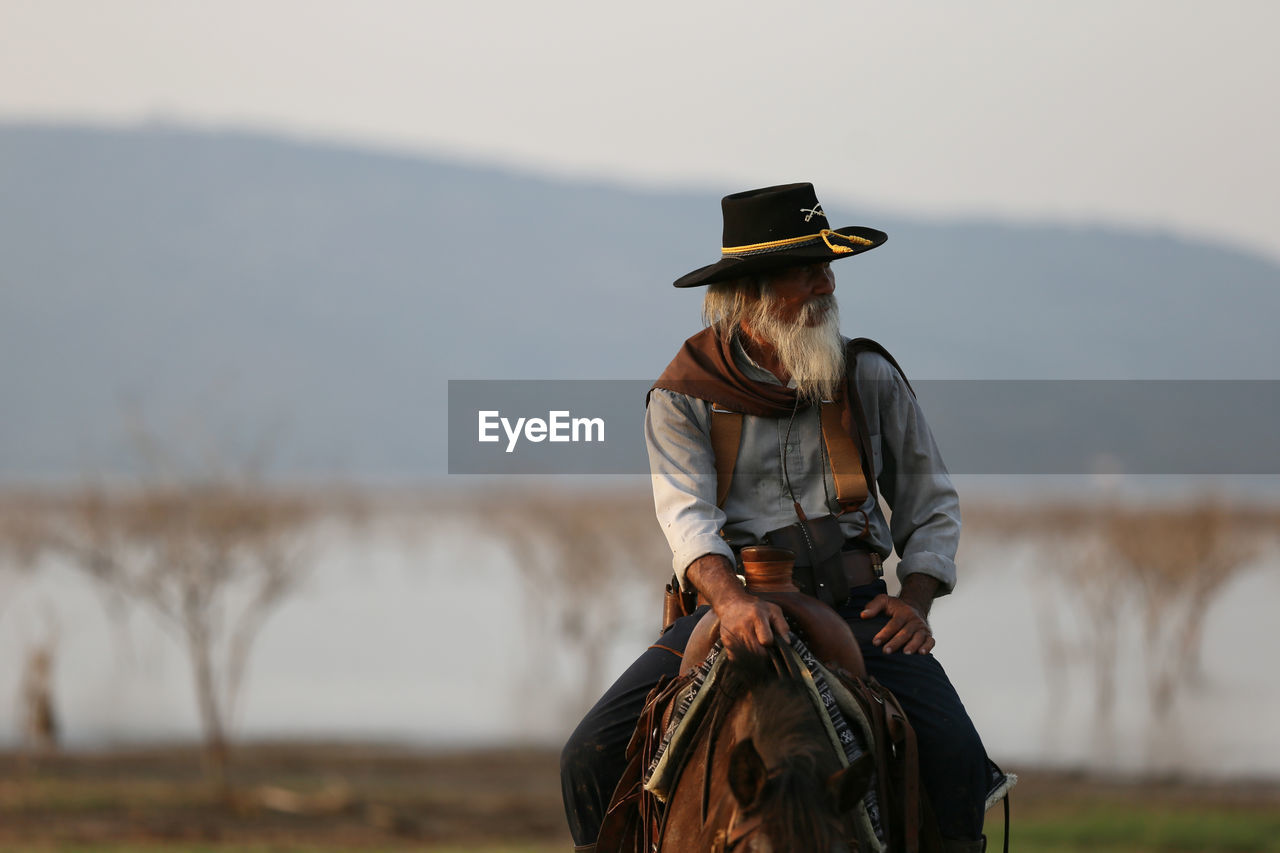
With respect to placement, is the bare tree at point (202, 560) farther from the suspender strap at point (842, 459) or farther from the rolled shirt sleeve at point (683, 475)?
the suspender strap at point (842, 459)

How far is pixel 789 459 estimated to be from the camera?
347 cm

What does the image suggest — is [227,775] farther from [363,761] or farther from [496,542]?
[496,542]

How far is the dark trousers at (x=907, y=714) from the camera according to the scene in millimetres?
3160

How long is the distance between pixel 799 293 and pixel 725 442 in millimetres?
444

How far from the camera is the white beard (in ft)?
11.3

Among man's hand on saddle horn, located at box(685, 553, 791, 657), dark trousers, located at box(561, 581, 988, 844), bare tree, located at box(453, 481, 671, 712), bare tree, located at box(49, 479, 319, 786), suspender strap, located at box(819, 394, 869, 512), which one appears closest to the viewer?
man's hand on saddle horn, located at box(685, 553, 791, 657)

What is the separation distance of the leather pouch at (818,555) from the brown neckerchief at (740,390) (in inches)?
6.4

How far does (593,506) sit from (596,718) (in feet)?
59.5

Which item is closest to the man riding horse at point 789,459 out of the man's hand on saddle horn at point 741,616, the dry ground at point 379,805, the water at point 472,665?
the man's hand on saddle horn at point 741,616

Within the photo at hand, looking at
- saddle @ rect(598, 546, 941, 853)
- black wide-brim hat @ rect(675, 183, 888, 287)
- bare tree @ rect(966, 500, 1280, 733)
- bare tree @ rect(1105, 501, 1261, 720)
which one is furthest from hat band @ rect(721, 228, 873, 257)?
bare tree @ rect(1105, 501, 1261, 720)

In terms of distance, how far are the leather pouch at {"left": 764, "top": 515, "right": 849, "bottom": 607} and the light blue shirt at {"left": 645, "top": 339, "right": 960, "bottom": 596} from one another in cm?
5

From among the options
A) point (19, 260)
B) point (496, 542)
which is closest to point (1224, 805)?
point (496, 542)

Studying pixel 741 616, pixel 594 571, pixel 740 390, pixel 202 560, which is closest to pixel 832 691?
pixel 741 616

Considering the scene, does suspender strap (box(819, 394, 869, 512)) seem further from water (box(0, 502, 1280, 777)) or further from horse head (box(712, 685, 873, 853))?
water (box(0, 502, 1280, 777))
